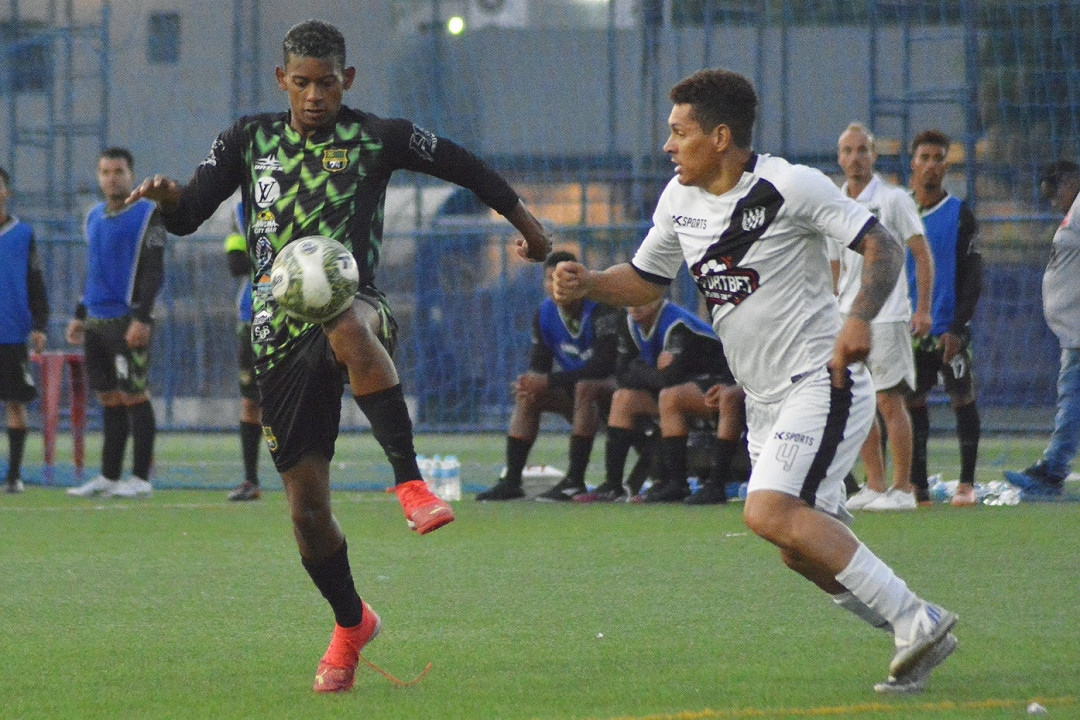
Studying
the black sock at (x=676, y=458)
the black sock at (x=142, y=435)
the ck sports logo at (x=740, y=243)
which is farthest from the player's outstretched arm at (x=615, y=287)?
the black sock at (x=142, y=435)

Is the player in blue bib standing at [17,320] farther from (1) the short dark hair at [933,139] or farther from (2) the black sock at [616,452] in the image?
(1) the short dark hair at [933,139]

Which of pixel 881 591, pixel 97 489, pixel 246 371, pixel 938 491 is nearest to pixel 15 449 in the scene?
pixel 97 489

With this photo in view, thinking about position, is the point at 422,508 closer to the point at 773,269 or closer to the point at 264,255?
the point at 264,255

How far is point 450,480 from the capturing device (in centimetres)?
1147

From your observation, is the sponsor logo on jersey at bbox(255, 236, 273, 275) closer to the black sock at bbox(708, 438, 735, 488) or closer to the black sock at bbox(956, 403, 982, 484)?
the black sock at bbox(708, 438, 735, 488)

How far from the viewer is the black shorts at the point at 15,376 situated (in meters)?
12.1

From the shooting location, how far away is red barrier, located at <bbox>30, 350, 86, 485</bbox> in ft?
43.4

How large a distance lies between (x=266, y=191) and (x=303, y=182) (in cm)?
13

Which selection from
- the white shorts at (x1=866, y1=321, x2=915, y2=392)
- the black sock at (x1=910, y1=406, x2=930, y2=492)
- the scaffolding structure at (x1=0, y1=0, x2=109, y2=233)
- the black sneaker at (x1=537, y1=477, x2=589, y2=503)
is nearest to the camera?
the white shorts at (x1=866, y1=321, x2=915, y2=392)

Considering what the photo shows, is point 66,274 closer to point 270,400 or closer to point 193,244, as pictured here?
point 193,244

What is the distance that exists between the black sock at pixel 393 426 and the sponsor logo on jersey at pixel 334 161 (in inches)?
27.5

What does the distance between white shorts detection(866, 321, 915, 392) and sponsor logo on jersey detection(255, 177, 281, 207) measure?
547 cm

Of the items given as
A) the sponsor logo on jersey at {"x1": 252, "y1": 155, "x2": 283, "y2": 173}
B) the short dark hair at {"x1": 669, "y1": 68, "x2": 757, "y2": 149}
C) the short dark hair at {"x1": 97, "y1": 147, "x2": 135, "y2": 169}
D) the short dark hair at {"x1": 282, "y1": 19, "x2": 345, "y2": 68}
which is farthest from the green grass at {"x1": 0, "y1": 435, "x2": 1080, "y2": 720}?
the short dark hair at {"x1": 97, "y1": 147, "x2": 135, "y2": 169}

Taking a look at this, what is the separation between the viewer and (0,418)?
19.8m
